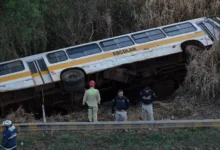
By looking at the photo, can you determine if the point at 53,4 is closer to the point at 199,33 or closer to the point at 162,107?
the point at 199,33

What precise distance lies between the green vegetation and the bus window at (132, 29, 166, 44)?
197 centimetres

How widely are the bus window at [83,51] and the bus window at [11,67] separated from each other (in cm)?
149

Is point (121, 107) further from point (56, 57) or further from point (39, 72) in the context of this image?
point (56, 57)

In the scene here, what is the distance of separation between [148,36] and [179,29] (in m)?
1.10

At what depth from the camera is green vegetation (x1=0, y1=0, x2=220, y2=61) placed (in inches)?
572

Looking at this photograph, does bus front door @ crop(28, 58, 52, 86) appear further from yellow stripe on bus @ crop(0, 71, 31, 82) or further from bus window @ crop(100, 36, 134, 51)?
bus window @ crop(100, 36, 134, 51)

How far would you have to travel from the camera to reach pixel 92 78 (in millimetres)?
12438

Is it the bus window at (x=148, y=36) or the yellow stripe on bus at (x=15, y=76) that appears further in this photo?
the bus window at (x=148, y=36)

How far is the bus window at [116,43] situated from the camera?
492 inches

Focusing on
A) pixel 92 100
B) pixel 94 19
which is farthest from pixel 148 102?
pixel 94 19

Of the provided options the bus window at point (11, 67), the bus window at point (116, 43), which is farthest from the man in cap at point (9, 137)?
the bus window at point (116, 43)

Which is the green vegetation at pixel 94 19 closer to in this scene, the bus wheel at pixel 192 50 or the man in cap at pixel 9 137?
the bus wheel at pixel 192 50

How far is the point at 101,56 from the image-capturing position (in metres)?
12.2

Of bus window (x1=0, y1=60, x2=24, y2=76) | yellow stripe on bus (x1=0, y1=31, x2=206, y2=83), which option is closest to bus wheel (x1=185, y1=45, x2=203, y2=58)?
yellow stripe on bus (x1=0, y1=31, x2=206, y2=83)
